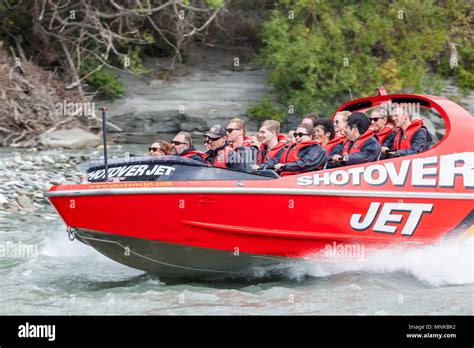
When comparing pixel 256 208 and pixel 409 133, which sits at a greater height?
pixel 409 133

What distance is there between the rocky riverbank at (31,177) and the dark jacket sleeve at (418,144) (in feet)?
19.8

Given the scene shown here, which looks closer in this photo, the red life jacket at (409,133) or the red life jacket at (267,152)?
the red life jacket at (409,133)

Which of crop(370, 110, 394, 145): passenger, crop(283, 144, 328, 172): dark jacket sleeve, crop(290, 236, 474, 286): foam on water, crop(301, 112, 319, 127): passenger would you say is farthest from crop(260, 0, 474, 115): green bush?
crop(290, 236, 474, 286): foam on water

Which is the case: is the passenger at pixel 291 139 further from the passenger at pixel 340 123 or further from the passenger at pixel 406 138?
the passenger at pixel 406 138

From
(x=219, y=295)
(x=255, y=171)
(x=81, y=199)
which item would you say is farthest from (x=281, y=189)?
(x=81, y=199)

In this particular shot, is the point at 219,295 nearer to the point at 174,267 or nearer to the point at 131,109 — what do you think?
the point at 174,267

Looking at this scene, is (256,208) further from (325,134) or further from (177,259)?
(325,134)

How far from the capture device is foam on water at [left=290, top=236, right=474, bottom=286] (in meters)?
8.90

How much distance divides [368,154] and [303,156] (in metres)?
0.65

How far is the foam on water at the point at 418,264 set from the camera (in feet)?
29.2

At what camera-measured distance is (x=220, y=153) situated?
29.5ft

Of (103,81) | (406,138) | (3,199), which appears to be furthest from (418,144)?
(103,81)

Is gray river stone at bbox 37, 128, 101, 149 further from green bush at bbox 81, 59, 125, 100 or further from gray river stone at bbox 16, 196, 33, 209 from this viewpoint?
gray river stone at bbox 16, 196, 33, 209

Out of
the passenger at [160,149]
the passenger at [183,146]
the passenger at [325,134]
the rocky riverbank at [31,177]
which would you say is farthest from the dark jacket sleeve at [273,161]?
the rocky riverbank at [31,177]
